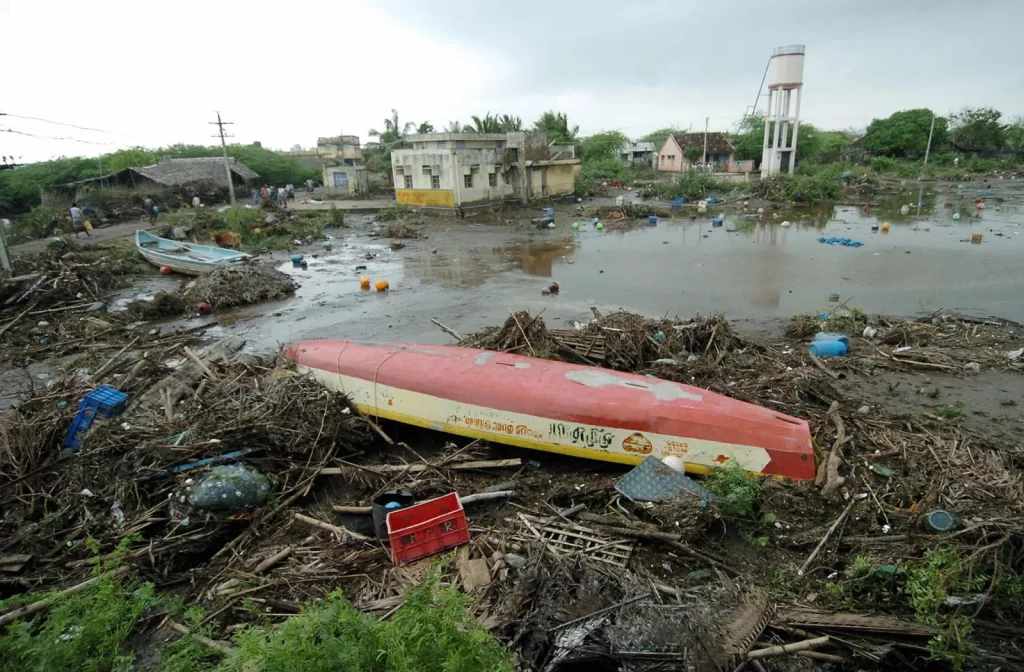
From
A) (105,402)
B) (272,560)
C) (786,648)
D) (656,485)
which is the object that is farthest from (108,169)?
(786,648)

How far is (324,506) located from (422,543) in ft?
5.48

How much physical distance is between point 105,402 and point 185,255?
12584 millimetres

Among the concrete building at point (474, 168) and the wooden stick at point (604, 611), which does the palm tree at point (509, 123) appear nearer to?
the concrete building at point (474, 168)

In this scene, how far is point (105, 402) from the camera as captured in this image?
20.9ft

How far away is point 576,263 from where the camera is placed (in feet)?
58.2

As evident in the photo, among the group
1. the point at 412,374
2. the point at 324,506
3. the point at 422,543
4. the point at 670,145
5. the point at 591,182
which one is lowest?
the point at 324,506

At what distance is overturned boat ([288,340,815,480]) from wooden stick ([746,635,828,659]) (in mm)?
2056

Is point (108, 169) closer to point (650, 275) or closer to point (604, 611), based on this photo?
point (650, 275)

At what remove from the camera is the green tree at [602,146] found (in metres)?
55.3

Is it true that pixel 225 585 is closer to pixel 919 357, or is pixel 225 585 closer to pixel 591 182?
pixel 919 357

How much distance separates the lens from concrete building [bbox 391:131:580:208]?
96.6 feet

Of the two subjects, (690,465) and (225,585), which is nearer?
Result: (225,585)

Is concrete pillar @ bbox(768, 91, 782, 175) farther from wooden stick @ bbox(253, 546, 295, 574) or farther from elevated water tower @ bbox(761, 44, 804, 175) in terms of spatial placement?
wooden stick @ bbox(253, 546, 295, 574)

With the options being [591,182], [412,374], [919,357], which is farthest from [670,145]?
[412,374]
